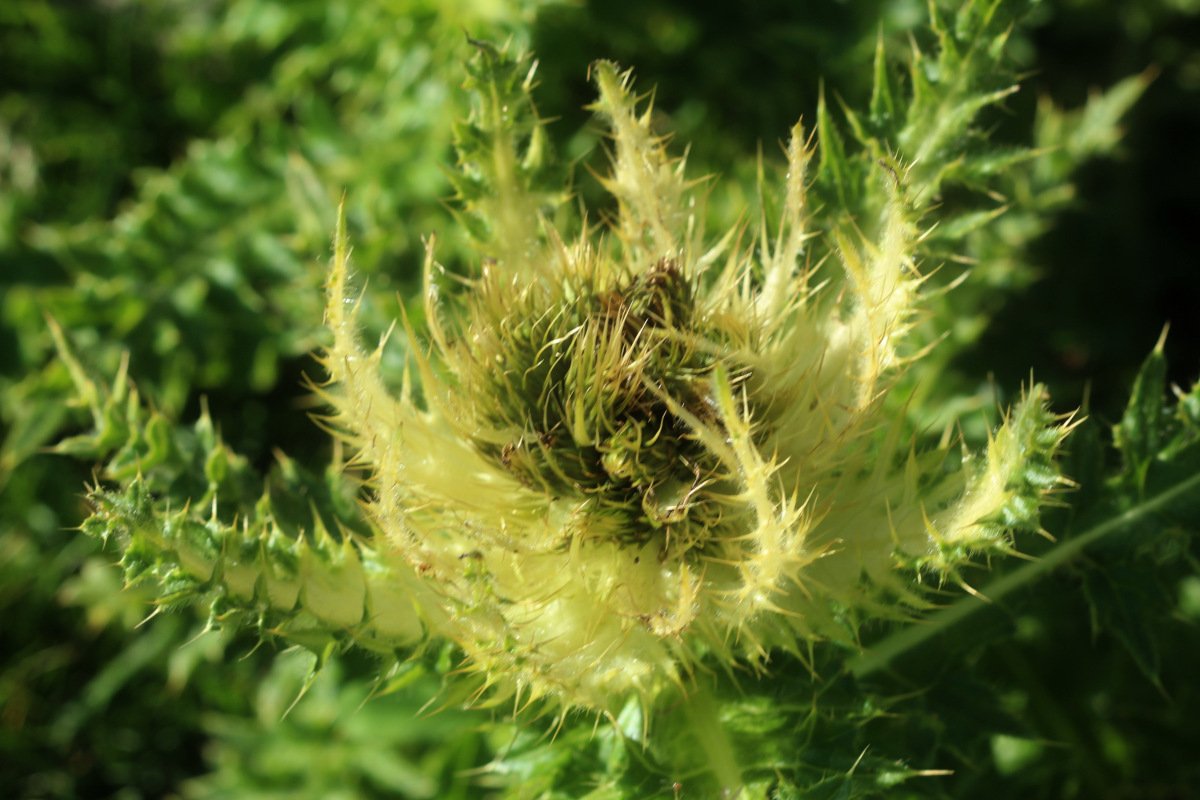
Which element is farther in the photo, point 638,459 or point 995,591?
point 995,591

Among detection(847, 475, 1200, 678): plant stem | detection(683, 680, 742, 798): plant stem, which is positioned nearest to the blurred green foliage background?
detection(847, 475, 1200, 678): plant stem

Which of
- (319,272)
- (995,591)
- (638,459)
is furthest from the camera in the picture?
(319,272)

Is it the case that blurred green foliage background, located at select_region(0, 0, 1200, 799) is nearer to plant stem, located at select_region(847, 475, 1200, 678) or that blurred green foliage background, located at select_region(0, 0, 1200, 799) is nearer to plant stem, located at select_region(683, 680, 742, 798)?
plant stem, located at select_region(847, 475, 1200, 678)

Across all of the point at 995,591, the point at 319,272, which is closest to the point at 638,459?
the point at 995,591

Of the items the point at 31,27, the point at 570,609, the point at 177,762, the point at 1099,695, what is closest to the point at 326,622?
the point at 570,609

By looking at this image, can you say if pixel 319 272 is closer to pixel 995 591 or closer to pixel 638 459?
pixel 638 459

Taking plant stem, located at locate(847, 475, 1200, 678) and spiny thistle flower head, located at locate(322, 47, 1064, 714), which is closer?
spiny thistle flower head, located at locate(322, 47, 1064, 714)
